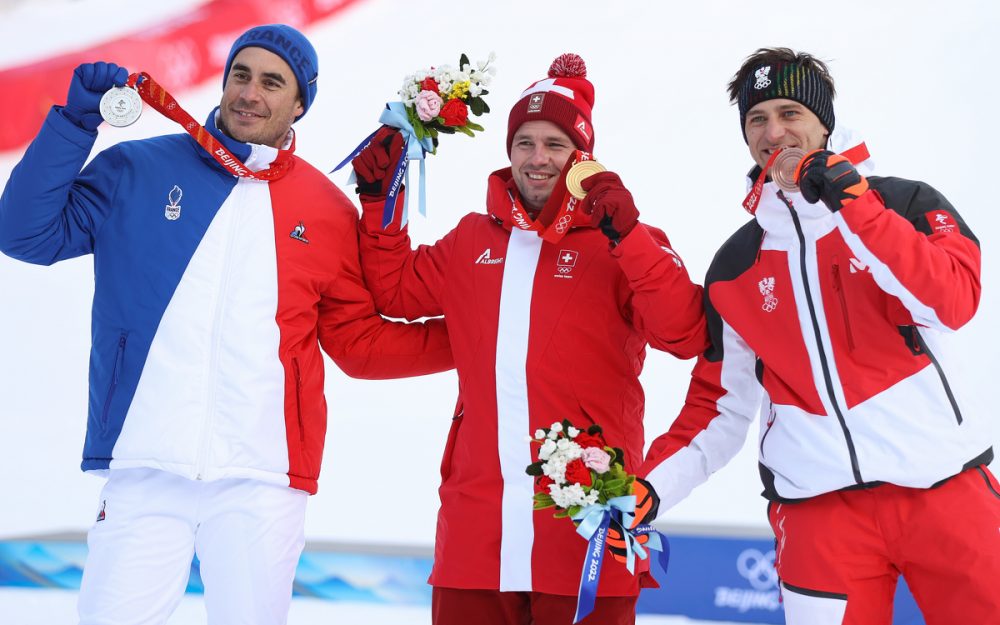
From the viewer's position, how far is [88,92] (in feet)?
7.40

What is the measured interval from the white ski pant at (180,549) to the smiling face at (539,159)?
0.99 metres

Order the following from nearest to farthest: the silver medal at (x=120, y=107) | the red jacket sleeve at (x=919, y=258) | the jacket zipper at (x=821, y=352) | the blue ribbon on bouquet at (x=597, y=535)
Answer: the red jacket sleeve at (x=919, y=258), the jacket zipper at (x=821, y=352), the blue ribbon on bouquet at (x=597, y=535), the silver medal at (x=120, y=107)

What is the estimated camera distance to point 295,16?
5.86 metres

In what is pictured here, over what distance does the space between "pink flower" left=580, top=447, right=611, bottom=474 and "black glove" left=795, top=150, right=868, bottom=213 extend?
26.9 inches

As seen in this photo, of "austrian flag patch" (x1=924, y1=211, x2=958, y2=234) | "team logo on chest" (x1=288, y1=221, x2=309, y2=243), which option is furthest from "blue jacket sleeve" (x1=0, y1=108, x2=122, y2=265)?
"austrian flag patch" (x1=924, y1=211, x2=958, y2=234)

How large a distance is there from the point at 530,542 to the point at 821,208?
3.35ft

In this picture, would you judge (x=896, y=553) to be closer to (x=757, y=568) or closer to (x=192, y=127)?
(x=192, y=127)

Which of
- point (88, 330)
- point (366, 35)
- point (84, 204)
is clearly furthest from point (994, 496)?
point (88, 330)

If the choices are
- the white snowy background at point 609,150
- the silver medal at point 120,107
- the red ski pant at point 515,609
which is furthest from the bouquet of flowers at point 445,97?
the white snowy background at point 609,150

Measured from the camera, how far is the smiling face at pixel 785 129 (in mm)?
2266

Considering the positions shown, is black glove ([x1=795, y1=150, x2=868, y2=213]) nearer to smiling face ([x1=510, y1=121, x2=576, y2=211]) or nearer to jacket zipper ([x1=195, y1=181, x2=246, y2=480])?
smiling face ([x1=510, y1=121, x2=576, y2=211])

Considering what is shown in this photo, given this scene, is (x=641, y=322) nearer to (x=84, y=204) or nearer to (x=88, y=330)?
(x=84, y=204)

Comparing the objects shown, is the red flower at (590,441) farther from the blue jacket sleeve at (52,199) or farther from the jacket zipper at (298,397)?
the blue jacket sleeve at (52,199)

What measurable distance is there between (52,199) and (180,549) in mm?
844
